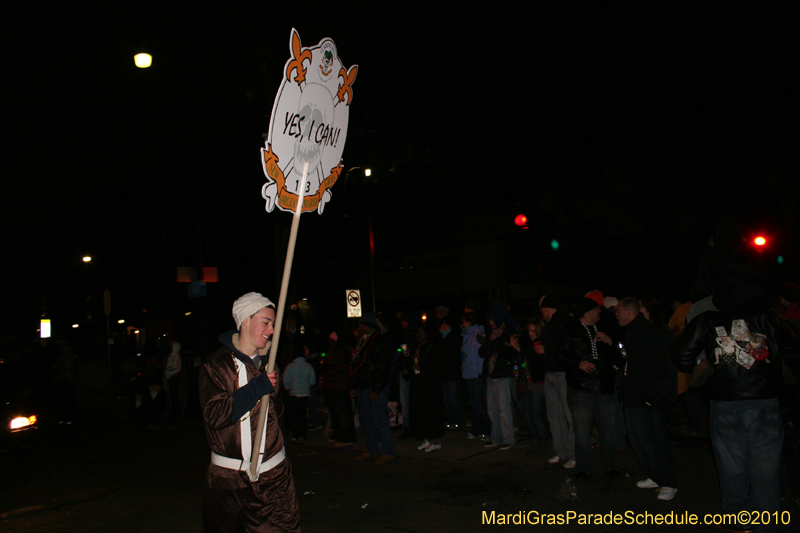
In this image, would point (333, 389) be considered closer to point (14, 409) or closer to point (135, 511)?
point (135, 511)

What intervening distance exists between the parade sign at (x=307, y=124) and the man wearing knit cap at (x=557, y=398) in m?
4.07

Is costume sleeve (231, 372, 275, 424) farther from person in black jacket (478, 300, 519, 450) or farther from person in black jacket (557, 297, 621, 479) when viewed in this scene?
person in black jacket (478, 300, 519, 450)

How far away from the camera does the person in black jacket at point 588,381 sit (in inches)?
249

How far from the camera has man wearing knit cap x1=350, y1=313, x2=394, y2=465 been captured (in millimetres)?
8141

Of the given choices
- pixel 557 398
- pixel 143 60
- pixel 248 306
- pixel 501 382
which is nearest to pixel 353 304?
pixel 143 60

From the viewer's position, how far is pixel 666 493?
565 cm

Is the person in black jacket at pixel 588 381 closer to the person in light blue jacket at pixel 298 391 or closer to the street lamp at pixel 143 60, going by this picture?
the person in light blue jacket at pixel 298 391

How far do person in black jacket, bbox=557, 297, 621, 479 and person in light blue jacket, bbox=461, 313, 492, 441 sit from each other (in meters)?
2.80

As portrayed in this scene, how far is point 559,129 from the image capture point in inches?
548

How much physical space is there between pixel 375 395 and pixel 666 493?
3.68 metres

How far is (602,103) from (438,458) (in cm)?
847

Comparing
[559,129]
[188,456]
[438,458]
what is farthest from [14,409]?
[559,129]

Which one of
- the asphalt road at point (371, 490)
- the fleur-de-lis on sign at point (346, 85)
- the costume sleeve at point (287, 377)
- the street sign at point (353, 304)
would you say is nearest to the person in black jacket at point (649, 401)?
the asphalt road at point (371, 490)

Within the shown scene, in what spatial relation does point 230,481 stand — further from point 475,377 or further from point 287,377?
point 287,377
